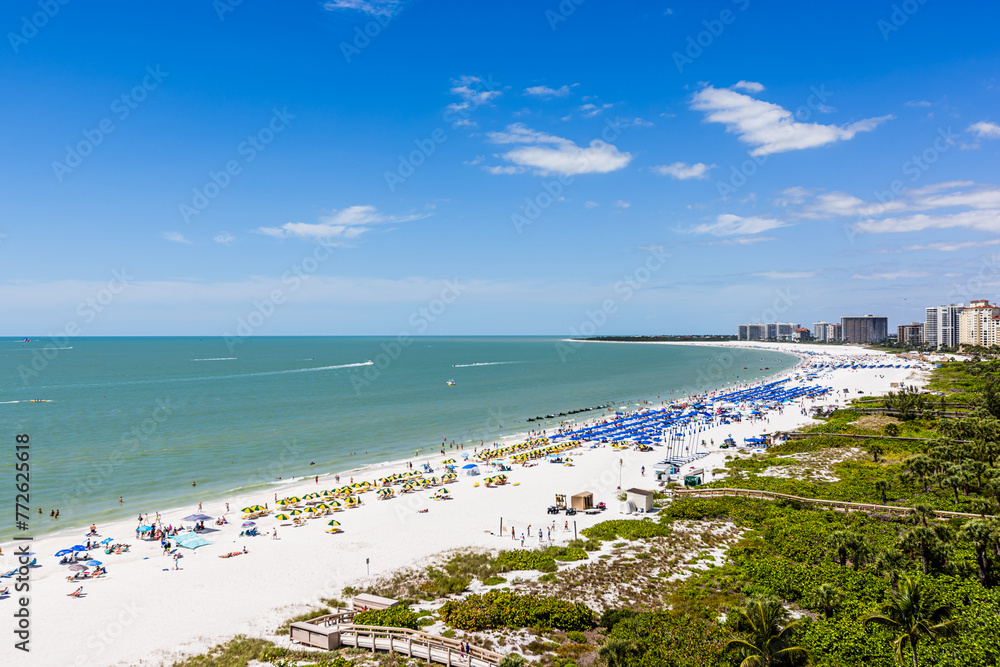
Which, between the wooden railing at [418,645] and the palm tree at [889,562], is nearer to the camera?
the wooden railing at [418,645]

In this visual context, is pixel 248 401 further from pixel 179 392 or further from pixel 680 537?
pixel 680 537

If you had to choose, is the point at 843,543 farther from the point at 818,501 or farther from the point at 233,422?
the point at 233,422

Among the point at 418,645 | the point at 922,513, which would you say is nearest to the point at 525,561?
the point at 418,645

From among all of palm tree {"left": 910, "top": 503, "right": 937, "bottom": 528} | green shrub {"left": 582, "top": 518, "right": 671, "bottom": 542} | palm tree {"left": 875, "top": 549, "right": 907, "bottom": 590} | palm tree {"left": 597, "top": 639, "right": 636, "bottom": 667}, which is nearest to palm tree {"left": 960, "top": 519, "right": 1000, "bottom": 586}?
palm tree {"left": 875, "top": 549, "right": 907, "bottom": 590}

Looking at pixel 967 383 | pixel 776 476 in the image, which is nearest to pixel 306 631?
pixel 776 476

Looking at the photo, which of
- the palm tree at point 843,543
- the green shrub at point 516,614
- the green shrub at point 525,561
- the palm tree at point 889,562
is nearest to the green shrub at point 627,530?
the green shrub at point 525,561

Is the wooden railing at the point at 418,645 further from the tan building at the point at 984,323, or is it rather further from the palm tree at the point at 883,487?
the tan building at the point at 984,323
